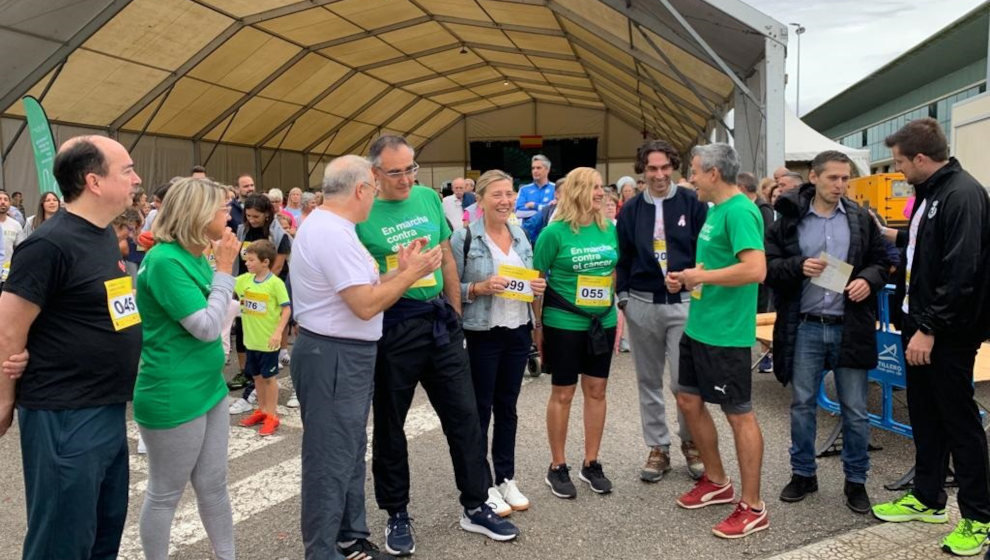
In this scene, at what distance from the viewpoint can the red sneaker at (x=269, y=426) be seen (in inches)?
213

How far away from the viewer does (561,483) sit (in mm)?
4059

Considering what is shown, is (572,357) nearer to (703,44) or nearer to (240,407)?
(240,407)

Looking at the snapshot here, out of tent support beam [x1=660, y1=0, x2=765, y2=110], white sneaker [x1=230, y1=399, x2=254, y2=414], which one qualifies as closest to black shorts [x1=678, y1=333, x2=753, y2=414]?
white sneaker [x1=230, y1=399, x2=254, y2=414]

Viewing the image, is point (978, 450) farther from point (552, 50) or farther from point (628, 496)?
point (552, 50)

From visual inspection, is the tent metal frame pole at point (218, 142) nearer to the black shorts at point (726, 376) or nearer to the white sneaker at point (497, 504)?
the white sneaker at point (497, 504)

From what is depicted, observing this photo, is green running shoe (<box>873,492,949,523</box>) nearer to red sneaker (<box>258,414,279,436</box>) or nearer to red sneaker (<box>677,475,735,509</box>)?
red sneaker (<box>677,475,735,509</box>)

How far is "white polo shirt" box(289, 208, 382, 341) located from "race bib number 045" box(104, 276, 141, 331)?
2.01 feet

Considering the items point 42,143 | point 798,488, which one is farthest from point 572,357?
point 42,143

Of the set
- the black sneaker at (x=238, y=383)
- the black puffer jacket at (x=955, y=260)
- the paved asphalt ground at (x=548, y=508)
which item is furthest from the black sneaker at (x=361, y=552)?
the black sneaker at (x=238, y=383)

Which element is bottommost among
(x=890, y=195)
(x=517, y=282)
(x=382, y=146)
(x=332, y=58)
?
(x=517, y=282)

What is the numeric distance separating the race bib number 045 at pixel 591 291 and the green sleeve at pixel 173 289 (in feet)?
6.65

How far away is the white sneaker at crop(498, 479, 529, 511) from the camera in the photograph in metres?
3.86

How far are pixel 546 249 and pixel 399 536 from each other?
171cm

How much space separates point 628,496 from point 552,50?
17290mm
